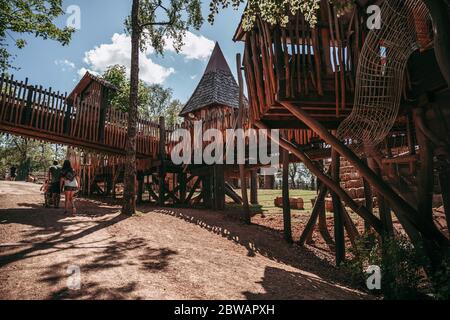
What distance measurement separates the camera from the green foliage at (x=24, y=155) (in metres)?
44.9

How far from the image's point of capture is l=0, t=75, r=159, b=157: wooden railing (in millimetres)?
8823

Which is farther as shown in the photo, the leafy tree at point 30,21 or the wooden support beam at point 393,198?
the leafy tree at point 30,21

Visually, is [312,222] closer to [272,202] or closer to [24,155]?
[272,202]

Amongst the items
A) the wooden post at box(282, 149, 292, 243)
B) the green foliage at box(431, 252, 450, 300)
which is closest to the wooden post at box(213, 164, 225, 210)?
the wooden post at box(282, 149, 292, 243)

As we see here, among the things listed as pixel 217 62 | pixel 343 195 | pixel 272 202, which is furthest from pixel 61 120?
pixel 217 62

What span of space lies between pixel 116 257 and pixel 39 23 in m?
11.6

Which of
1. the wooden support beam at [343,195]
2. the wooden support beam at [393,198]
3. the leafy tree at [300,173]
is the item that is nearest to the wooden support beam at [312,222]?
the wooden support beam at [343,195]

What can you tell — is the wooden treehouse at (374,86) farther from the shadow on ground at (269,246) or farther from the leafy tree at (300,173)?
the leafy tree at (300,173)

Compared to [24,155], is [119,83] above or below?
above

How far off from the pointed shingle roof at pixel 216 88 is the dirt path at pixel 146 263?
44.0 feet

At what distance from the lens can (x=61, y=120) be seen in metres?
9.85

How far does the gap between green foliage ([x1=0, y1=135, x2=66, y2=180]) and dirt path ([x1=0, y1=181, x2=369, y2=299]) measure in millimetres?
45830

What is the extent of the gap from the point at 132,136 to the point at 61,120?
10.1 feet

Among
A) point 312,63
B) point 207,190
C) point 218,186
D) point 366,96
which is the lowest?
point 207,190
